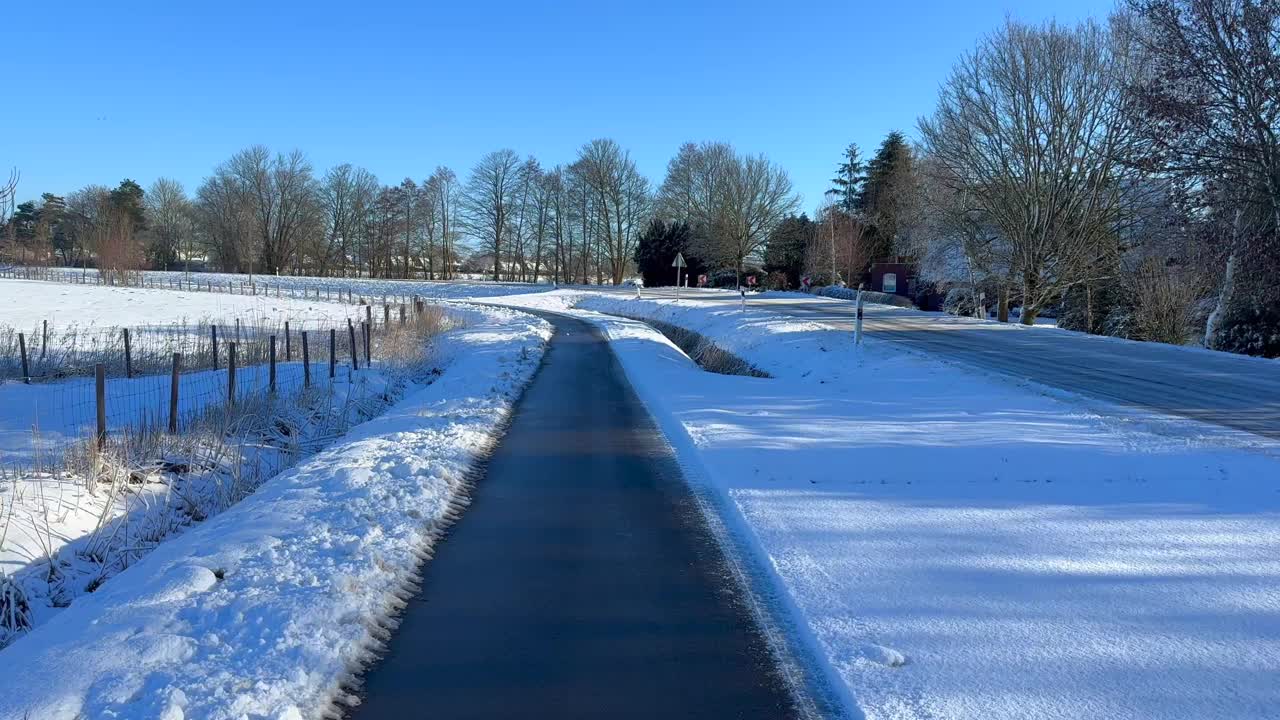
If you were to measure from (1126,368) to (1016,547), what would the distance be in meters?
11.8

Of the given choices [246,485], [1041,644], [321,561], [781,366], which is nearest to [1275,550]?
[1041,644]

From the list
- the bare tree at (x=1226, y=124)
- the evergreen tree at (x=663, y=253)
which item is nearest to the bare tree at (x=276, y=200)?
the evergreen tree at (x=663, y=253)

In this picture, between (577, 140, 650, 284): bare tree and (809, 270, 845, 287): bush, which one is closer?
(809, 270, 845, 287): bush

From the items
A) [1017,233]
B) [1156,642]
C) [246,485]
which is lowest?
[246,485]

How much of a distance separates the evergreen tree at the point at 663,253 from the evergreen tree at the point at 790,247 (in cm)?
633

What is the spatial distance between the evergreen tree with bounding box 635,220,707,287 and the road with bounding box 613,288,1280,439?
1750 inches

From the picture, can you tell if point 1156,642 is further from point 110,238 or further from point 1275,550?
point 110,238

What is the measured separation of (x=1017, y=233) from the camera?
99.5 ft

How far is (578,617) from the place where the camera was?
4426 mm

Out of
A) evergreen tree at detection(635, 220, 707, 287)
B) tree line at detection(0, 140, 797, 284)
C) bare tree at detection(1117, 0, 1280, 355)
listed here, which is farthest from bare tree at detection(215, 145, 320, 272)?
bare tree at detection(1117, 0, 1280, 355)

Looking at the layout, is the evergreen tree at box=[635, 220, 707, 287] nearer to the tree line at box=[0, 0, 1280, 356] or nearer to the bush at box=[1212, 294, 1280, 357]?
the tree line at box=[0, 0, 1280, 356]

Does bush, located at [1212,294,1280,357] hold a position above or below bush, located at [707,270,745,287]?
below

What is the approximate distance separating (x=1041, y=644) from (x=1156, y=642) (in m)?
0.54

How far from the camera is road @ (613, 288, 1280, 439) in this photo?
10.6 m
